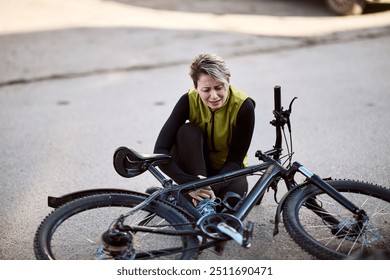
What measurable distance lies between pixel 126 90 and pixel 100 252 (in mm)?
2830

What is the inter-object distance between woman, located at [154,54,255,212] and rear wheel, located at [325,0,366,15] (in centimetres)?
509

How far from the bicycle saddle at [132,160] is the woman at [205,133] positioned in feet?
0.70

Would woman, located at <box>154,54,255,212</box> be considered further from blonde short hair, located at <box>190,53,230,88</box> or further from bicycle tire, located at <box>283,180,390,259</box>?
bicycle tire, located at <box>283,180,390,259</box>

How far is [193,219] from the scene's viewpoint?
2215 mm

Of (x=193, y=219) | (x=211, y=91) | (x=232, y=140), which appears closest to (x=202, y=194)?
(x=193, y=219)

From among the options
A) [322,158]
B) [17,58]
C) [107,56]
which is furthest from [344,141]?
[17,58]

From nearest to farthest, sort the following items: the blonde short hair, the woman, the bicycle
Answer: the bicycle
the blonde short hair
the woman

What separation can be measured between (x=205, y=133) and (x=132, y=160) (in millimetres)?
544

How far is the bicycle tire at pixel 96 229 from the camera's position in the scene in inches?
80.9

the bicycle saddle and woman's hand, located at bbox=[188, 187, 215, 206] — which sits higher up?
the bicycle saddle

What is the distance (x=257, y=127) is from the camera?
4.04 m

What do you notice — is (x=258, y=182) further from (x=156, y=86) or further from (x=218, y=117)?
(x=156, y=86)

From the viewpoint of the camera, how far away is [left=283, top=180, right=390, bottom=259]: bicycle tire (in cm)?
206

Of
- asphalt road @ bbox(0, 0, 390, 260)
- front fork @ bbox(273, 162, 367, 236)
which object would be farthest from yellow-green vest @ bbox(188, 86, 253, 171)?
asphalt road @ bbox(0, 0, 390, 260)
